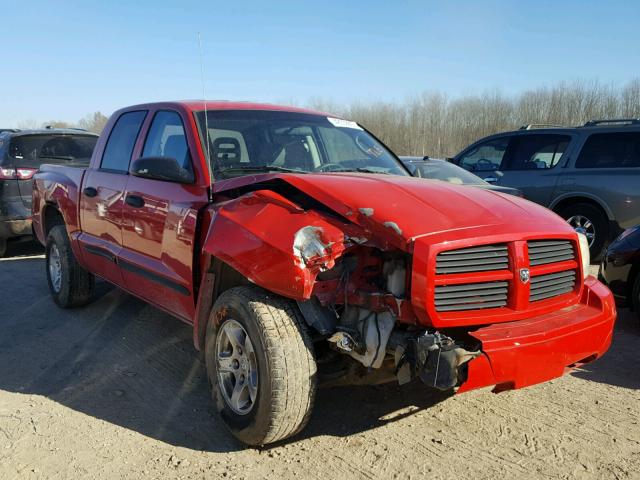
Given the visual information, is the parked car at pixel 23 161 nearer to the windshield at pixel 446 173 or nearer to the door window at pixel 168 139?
the door window at pixel 168 139

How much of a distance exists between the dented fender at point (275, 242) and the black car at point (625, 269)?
3245mm

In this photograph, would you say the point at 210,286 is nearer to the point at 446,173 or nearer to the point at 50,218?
the point at 50,218

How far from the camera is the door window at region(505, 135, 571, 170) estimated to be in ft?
27.1

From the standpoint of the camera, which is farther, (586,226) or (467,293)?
(586,226)

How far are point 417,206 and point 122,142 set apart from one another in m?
2.90

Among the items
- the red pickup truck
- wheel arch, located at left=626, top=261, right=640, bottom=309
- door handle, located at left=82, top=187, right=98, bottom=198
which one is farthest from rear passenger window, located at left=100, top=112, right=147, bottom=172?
wheel arch, located at left=626, top=261, right=640, bottom=309

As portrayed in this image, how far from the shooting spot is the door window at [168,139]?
3.81 m

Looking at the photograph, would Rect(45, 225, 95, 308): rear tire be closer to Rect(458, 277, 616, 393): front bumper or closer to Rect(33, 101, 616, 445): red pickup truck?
Rect(33, 101, 616, 445): red pickup truck

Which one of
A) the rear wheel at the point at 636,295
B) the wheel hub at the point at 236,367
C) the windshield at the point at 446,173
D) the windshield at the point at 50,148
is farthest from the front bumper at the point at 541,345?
the windshield at the point at 50,148

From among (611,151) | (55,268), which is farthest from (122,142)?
(611,151)

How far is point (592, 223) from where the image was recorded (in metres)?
7.80

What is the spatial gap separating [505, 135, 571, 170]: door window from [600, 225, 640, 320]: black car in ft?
11.5

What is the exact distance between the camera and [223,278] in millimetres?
3275

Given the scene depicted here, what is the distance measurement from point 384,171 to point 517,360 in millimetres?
1906
